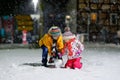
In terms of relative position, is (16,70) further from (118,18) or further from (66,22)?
(118,18)

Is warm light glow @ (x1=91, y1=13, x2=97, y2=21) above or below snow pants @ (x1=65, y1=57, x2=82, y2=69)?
above

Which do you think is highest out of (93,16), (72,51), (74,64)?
(93,16)

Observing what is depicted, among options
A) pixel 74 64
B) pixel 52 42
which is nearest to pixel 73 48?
pixel 74 64

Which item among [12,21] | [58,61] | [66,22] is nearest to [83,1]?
[66,22]

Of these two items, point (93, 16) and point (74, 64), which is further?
point (93, 16)

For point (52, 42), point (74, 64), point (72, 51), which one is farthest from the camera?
point (52, 42)

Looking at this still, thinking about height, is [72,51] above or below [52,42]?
below

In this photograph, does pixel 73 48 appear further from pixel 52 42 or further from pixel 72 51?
pixel 52 42

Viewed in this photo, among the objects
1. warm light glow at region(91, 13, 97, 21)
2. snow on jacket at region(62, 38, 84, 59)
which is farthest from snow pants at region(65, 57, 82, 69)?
warm light glow at region(91, 13, 97, 21)

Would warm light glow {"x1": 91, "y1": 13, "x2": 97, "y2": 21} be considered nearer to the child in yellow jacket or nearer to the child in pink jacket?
the child in yellow jacket

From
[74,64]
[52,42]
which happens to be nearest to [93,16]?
[52,42]

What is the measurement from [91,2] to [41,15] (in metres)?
4.39

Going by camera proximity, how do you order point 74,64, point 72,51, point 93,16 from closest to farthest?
point 74,64 < point 72,51 < point 93,16

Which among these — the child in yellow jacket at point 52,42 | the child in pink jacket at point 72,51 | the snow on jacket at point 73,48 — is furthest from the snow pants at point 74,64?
the child in yellow jacket at point 52,42
